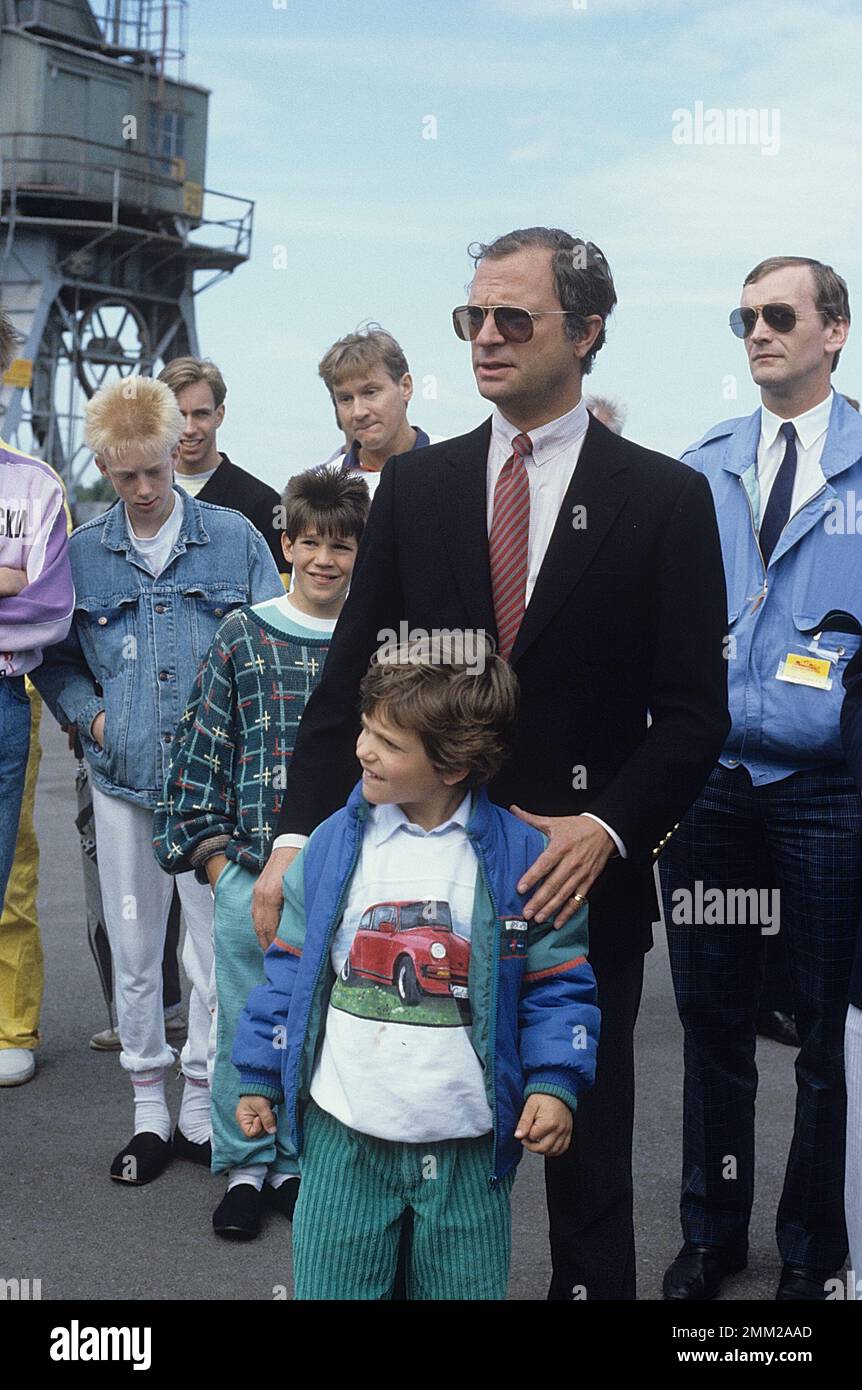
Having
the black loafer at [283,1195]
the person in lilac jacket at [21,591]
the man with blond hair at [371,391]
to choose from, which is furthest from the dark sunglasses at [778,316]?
the black loafer at [283,1195]

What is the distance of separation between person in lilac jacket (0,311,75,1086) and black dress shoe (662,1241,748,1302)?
7.17ft

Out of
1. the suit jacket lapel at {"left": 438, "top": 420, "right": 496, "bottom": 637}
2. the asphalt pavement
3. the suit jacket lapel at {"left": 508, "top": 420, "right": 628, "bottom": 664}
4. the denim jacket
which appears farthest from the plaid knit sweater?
the suit jacket lapel at {"left": 508, "top": 420, "right": 628, "bottom": 664}

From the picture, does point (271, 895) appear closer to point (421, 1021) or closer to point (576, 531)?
point (421, 1021)

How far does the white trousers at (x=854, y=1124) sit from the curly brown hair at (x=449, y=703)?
74cm

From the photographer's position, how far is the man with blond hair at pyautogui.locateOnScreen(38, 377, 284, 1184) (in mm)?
4516

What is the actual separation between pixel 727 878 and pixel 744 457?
1.07 m

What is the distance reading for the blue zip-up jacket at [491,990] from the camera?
259 centimetres

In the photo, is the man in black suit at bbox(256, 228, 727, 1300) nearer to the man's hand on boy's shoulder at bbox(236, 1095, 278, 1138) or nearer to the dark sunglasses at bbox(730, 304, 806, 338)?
the man's hand on boy's shoulder at bbox(236, 1095, 278, 1138)

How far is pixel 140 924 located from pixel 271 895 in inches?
73.3

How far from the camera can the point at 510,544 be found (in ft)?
9.54

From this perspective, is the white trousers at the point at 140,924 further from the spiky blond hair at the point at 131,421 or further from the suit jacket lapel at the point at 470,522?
the suit jacket lapel at the point at 470,522

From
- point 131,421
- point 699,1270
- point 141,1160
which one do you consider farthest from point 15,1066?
point 699,1270

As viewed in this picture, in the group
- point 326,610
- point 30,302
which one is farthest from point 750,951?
point 30,302

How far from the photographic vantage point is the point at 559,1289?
3.08 metres
